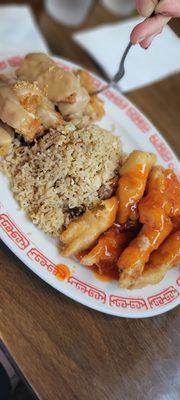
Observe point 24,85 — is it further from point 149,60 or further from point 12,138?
point 149,60

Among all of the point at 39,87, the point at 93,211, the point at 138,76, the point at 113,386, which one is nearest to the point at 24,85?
the point at 39,87

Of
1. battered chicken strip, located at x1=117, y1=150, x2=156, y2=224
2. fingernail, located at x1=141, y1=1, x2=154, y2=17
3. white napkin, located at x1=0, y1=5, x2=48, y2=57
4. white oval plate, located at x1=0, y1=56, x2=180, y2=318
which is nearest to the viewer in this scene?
fingernail, located at x1=141, y1=1, x2=154, y2=17

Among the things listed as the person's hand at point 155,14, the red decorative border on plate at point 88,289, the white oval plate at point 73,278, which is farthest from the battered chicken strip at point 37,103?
the red decorative border on plate at point 88,289

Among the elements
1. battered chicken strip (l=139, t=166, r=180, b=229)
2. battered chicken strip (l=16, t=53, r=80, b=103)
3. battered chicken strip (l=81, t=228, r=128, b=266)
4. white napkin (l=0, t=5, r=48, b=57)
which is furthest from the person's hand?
white napkin (l=0, t=5, r=48, b=57)

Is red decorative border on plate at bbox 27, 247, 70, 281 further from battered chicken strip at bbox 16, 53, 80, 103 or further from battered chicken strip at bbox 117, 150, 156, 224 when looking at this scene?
battered chicken strip at bbox 16, 53, 80, 103

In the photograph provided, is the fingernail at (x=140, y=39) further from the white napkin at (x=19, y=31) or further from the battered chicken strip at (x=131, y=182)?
the white napkin at (x=19, y=31)

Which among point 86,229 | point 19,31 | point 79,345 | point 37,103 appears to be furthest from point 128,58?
point 79,345
